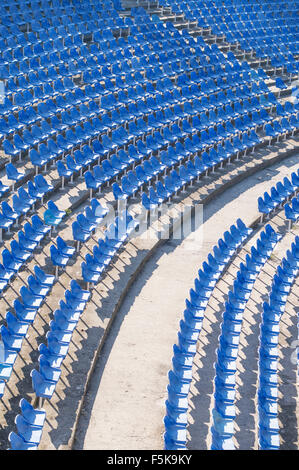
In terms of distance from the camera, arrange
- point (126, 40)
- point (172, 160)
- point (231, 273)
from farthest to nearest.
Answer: point (126, 40), point (172, 160), point (231, 273)

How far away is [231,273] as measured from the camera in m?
12.2

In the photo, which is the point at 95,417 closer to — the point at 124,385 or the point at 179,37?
the point at 124,385

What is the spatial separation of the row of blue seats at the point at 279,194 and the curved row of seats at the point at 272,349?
1347 millimetres

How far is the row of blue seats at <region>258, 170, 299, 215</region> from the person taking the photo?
45.1ft

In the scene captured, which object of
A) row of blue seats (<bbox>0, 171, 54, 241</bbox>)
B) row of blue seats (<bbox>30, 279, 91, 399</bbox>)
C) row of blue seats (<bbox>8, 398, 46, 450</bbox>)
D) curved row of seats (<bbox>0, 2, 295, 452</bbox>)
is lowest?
row of blue seats (<bbox>8, 398, 46, 450</bbox>)

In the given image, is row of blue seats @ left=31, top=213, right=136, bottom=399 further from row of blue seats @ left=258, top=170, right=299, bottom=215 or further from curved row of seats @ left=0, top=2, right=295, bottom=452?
row of blue seats @ left=258, top=170, right=299, bottom=215

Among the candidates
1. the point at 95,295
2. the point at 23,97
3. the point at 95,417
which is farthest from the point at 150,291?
the point at 23,97

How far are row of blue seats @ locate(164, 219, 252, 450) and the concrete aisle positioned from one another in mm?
340

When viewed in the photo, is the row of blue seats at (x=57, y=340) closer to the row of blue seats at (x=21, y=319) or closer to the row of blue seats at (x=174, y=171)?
the row of blue seats at (x=21, y=319)

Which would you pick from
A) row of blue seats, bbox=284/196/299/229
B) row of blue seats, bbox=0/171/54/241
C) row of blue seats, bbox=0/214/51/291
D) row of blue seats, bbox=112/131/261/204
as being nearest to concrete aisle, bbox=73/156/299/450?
row of blue seats, bbox=284/196/299/229

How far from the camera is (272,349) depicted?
32.3 feet

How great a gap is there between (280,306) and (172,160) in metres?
4.57

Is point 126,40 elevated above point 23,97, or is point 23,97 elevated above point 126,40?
point 126,40

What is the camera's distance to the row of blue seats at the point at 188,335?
826 centimetres
